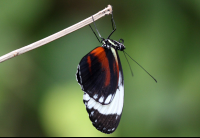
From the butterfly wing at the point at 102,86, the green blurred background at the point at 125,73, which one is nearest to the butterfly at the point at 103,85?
the butterfly wing at the point at 102,86

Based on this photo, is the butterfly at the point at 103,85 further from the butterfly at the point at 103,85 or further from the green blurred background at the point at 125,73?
the green blurred background at the point at 125,73

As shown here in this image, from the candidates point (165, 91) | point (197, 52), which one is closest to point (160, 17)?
point (197, 52)

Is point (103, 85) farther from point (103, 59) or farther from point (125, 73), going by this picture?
point (125, 73)

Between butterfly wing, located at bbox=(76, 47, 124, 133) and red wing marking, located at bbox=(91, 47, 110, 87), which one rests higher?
red wing marking, located at bbox=(91, 47, 110, 87)

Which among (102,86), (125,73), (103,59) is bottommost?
(102,86)

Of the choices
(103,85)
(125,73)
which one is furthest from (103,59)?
(125,73)

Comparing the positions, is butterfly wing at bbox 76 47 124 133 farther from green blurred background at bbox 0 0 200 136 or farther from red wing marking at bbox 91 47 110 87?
green blurred background at bbox 0 0 200 136

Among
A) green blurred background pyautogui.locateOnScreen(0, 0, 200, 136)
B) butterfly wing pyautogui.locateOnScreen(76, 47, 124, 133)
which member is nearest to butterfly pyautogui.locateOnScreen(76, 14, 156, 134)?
butterfly wing pyautogui.locateOnScreen(76, 47, 124, 133)
